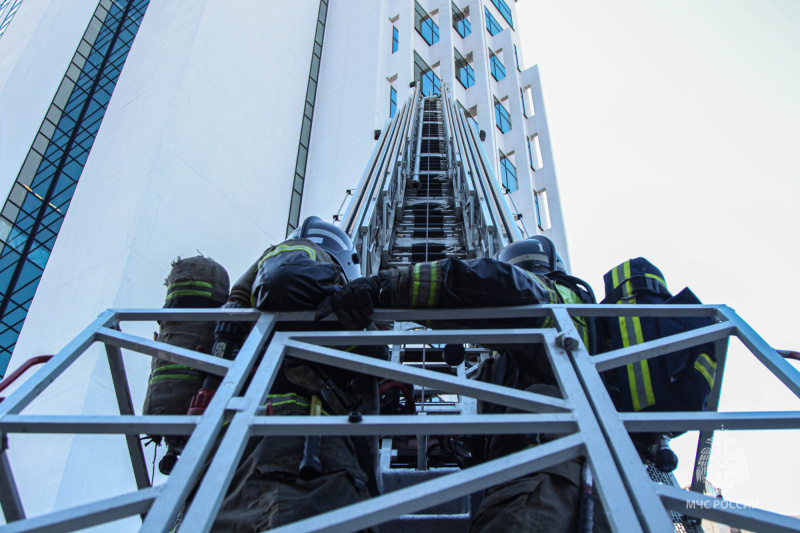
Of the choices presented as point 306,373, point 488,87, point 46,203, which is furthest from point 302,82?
point 306,373

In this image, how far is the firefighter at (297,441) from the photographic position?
6.85ft

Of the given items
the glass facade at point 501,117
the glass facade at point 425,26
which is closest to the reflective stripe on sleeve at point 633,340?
the glass facade at point 501,117

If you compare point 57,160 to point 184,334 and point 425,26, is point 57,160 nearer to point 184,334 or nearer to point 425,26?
point 425,26

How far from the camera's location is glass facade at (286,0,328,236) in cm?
1683

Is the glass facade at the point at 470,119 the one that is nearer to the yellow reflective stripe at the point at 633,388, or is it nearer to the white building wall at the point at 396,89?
the white building wall at the point at 396,89

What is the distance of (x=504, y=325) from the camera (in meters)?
2.69

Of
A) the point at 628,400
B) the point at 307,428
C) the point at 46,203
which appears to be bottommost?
the point at 307,428

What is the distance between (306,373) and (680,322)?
172cm

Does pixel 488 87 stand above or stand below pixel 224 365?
above

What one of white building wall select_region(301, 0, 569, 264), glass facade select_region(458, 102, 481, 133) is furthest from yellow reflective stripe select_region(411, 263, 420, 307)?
white building wall select_region(301, 0, 569, 264)

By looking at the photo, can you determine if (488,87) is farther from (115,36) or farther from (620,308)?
(620,308)

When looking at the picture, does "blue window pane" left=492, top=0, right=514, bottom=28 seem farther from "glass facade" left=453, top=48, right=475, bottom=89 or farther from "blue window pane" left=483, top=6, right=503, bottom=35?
"glass facade" left=453, top=48, right=475, bottom=89

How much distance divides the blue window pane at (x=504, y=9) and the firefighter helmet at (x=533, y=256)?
22.7 meters

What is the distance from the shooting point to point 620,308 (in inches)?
100
